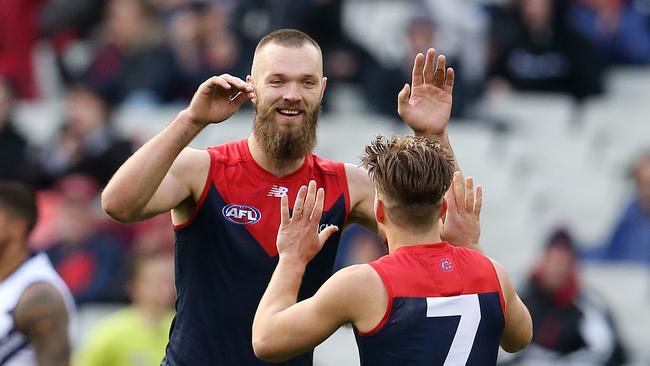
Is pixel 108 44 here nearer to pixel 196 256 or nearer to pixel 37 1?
pixel 37 1

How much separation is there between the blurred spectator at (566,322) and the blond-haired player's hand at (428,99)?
5502mm

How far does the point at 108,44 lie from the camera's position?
14984mm

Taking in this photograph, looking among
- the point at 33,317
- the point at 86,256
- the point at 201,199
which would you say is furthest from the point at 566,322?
the point at 201,199

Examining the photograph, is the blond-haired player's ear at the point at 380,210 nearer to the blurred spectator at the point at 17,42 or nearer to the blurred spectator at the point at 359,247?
the blurred spectator at the point at 359,247

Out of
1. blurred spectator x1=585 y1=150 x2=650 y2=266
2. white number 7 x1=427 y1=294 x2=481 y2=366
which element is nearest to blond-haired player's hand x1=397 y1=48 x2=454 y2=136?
white number 7 x1=427 y1=294 x2=481 y2=366

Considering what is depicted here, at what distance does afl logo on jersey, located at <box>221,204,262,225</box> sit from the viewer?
20.9 ft

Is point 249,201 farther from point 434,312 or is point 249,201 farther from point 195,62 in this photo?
point 195,62

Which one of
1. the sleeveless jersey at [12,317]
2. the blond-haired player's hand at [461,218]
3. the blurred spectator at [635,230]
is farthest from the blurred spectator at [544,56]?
the blond-haired player's hand at [461,218]

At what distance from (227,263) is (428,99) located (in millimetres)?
1130

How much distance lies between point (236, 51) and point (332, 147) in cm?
134

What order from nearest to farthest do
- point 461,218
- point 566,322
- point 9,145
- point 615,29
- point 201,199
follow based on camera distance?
point 461,218, point 201,199, point 566,322, point 9,145, point 615,29

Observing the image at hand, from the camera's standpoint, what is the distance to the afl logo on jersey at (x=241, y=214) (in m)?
6.37

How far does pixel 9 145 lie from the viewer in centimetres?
1402

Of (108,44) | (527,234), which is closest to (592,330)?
(527,234)
